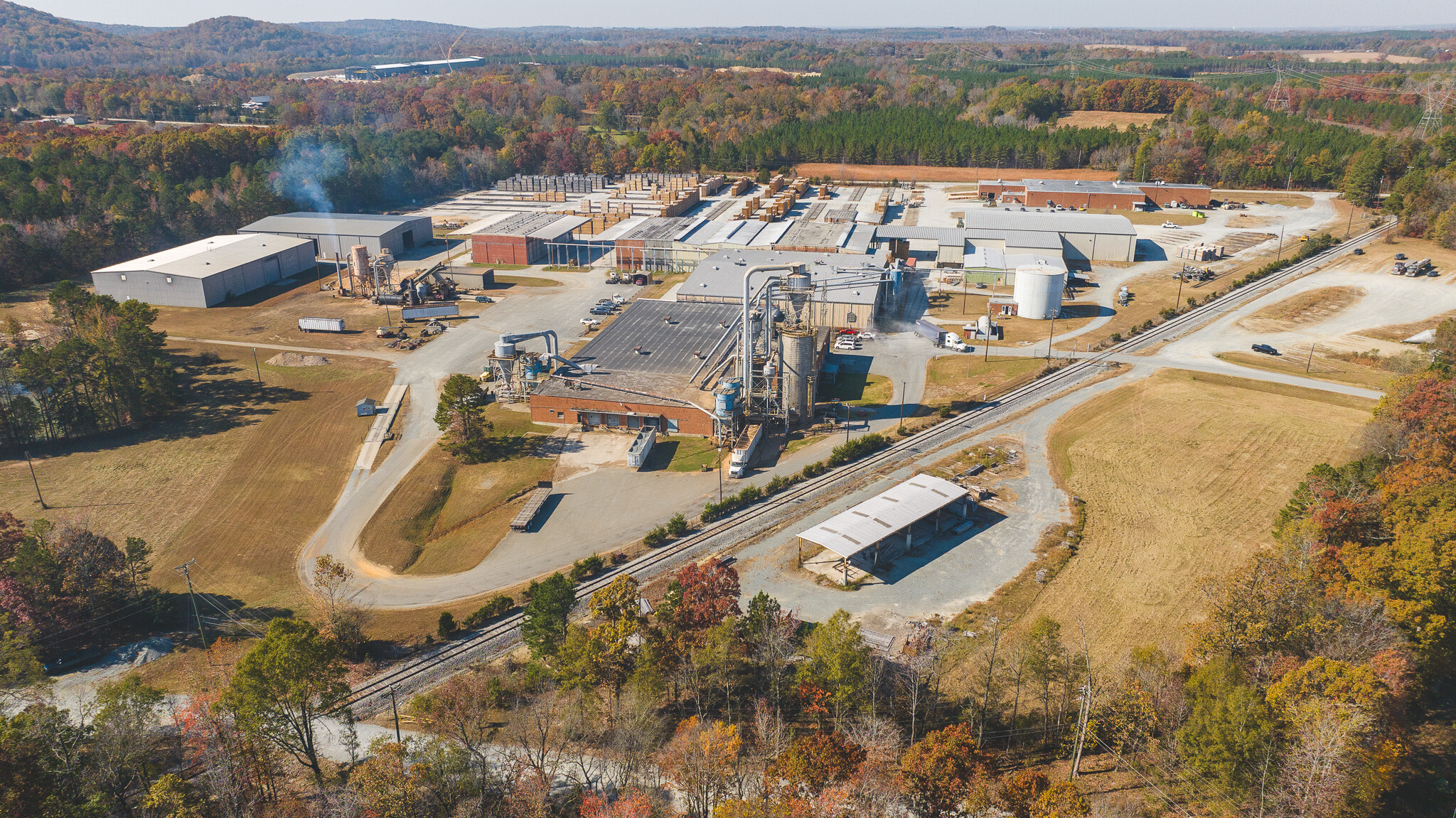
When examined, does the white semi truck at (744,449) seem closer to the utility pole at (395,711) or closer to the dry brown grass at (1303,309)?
the utility pole at (395,711)

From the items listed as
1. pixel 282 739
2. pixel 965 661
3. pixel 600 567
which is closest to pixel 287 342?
pixel 600 567

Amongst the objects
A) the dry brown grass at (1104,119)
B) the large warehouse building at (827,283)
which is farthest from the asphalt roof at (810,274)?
the dry brown grass at (1104,119)

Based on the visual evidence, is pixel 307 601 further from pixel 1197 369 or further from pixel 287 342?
pixel 1197 369

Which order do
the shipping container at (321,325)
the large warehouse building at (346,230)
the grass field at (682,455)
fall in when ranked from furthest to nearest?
the large warehouse building at (346,230)
the shipping container at (321,325)
the grass field at (682,455)

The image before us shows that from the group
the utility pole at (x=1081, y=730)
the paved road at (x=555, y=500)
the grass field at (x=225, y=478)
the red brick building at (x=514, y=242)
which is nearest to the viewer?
the utility pole at (x=1081, y=730)

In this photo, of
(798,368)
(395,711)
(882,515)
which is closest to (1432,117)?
(798,368)

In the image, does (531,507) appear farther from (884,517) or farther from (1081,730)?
(1081,730)
